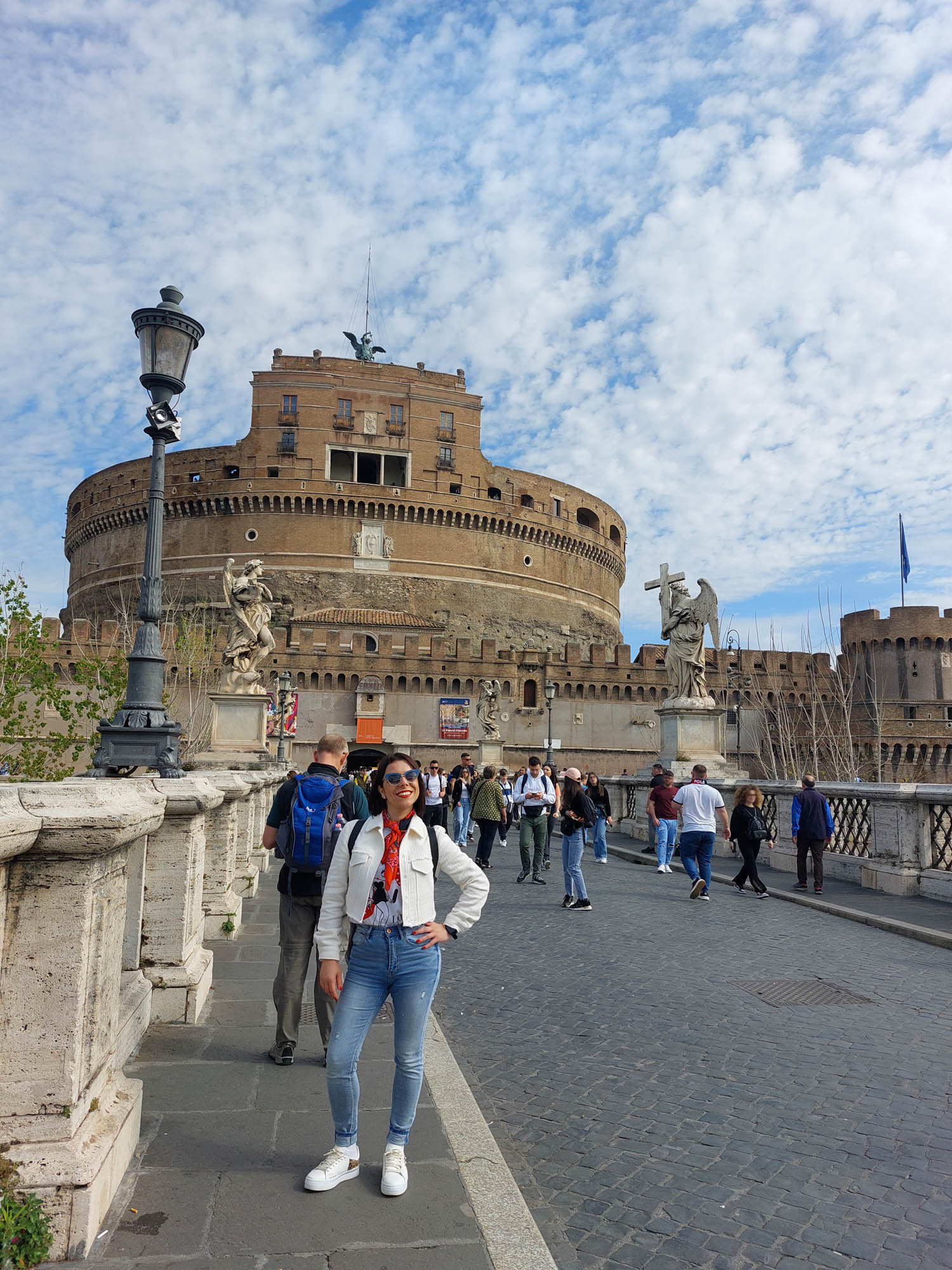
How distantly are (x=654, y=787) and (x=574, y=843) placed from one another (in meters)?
4.02

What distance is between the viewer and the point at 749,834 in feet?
32.4

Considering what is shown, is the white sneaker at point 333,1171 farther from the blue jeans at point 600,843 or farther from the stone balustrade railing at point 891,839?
the blue jeans at point 600,843

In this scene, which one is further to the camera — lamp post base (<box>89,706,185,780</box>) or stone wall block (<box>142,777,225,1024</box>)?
lamp post base (<box>89,706,185,780</box>)

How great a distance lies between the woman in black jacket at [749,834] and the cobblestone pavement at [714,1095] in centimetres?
248

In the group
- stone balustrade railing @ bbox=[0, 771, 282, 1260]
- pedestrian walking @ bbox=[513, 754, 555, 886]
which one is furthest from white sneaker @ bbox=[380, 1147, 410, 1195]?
pedestrian walking @ bbox=[513, 754, 555, 886]

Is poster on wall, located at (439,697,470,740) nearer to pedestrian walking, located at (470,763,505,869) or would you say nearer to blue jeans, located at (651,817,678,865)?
pedestrian walking, located at (470,763,505,869)

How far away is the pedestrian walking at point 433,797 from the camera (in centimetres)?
1302

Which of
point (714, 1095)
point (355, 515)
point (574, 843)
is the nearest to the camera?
point (714, 1095)

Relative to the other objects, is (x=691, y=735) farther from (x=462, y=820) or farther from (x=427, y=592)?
(x=427, y=592)

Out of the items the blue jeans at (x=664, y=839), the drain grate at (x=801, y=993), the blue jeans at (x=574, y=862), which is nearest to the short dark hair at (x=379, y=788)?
the drain grate at (x=801, y=993)

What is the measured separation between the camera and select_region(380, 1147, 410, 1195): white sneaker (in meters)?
2.83

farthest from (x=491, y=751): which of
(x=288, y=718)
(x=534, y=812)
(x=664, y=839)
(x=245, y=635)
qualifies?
(x=534, y=812)

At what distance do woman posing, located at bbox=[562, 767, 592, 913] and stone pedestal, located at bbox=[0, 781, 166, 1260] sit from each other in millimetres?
6698

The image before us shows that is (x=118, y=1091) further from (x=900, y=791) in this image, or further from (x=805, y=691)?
(x=805, y=691)
